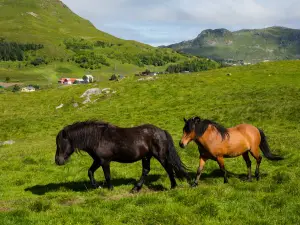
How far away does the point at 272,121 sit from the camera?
29703 millimetres

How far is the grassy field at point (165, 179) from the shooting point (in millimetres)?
10531

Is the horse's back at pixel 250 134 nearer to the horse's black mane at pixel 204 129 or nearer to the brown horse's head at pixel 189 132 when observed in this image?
the horse's black mane at pixel 204 129

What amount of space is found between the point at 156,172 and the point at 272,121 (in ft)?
55.0

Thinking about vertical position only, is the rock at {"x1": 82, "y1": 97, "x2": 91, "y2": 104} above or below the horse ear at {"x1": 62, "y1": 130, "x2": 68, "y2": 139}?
below

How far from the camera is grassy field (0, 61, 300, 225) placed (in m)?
10.5

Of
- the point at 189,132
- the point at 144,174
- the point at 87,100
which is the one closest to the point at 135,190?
the point at 144,174

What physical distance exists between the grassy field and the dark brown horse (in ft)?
3.64

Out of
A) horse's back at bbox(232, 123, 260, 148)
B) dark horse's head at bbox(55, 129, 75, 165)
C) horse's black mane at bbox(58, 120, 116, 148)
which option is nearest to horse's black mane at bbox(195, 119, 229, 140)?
horse's back at bbox(232, 123, 260, 148)

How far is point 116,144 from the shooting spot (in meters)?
13.6

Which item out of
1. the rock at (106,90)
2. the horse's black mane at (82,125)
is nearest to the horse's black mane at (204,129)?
the horse's black mane at (82,125)

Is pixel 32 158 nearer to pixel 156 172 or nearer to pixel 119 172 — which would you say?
pixel 119 172

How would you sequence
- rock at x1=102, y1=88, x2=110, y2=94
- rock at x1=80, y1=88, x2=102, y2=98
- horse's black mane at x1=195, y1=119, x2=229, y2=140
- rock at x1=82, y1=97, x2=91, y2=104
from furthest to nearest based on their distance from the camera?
rock at x1=80, y1=88, x2=102, y2=98 → rock at x1=102, y1=88, x2=110, y2=94 → rock at x1=82, y1=97, x2=91, y2=104 → horse's black mane at x1=195, y1=119, x2=229, y2=140

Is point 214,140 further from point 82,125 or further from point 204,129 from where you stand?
point 82,125

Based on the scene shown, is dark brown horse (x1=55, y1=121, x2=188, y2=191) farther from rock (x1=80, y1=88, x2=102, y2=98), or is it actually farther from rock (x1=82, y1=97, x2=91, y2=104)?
rock (x1=80, y1=88, x2=102, y2=98)
